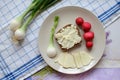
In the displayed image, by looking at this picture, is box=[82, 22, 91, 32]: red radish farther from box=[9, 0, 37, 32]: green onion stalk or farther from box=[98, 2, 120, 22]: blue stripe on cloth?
box=[9, 0, 37, 32]: green onion stalk

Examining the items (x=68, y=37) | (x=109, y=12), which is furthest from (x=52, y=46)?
(x=109, y=12)

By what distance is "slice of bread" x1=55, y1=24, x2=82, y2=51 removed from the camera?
108cm

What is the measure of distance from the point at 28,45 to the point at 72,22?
0.17 metres

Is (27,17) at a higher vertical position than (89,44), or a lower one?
higher

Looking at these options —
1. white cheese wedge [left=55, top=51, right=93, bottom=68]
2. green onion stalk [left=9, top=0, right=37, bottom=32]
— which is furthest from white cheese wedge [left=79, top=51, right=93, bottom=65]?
green onion stalk [left=9, top=0, right=37, bottom=32]

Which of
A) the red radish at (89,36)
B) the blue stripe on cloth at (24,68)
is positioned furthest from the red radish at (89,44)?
the blue stripe on cloth at (24,68)

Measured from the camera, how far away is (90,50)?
1.09 metres

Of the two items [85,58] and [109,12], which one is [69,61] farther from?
[109,12]

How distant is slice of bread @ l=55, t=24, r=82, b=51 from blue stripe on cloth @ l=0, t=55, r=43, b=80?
9 centimetres

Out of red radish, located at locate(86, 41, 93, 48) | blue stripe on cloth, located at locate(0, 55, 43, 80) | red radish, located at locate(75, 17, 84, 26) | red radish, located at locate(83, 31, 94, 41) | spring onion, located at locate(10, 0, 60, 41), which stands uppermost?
spring onion, located at locate(10, 0, 60, 41)

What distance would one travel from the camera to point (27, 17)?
112 centimetres

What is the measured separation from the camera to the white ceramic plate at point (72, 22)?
42.4 inches

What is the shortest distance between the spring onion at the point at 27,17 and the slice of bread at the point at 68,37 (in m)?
0.10

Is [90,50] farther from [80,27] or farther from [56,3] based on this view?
[56,3]
